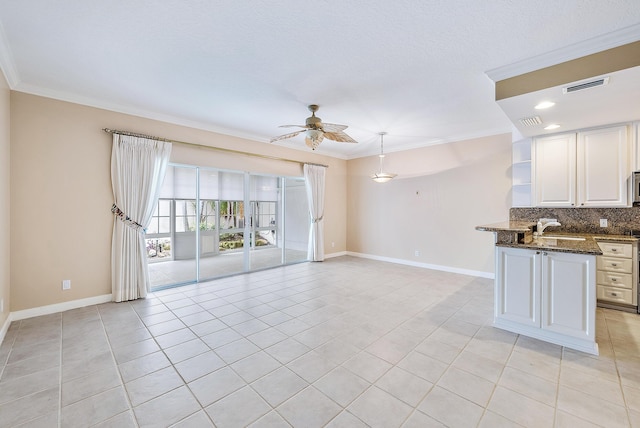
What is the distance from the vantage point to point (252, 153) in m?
5.59

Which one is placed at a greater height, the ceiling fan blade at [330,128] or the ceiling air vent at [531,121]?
the ceiling air vent at [531,121]

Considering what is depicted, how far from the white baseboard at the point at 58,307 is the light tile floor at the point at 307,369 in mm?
158

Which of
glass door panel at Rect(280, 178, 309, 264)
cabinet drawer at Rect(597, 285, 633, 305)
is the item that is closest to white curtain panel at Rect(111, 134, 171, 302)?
glass door panel at Rect(280, 178, 309, 264)

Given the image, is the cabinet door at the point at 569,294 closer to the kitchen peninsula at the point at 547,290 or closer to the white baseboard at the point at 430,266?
the kitchen peninsula at the point at 547,290

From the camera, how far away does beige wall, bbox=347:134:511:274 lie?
514cm

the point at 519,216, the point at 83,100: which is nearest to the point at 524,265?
the point at 519,216

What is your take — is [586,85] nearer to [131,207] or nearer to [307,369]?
[307,369]

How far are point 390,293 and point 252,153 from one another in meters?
3.82

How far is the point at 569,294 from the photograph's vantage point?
263 cm

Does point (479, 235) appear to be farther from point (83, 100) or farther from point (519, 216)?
point (83, 100)

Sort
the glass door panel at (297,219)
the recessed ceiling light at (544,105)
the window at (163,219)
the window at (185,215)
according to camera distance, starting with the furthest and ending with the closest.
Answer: the glass door panel at (297,219), the window at (185,215), the window at (163,219), the recessed ceiling light at (544,105)

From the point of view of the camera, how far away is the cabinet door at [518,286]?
2822mm

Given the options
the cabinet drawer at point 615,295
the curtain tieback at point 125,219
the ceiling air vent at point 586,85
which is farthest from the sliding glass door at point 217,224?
the cabinet drawer at point 615,295

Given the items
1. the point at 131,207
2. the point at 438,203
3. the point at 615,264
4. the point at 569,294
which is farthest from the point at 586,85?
the point at 131,207
